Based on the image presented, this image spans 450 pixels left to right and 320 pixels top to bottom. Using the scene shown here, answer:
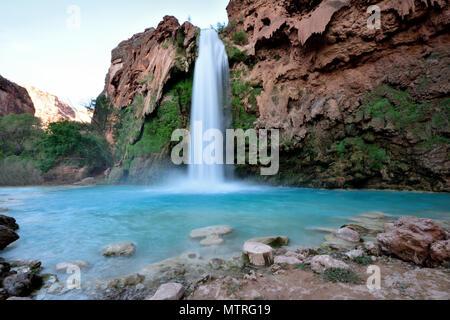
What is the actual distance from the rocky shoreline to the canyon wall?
9962 millimetres

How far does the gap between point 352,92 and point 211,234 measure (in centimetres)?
1273

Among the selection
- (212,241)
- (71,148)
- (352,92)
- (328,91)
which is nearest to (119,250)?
(212,241)

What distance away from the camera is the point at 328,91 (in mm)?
13125

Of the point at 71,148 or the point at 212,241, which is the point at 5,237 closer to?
the point at 212,241

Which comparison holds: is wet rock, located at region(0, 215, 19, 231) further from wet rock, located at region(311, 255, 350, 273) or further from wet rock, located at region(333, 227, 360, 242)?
wet rock, located at region(333, 227, 360, 242)

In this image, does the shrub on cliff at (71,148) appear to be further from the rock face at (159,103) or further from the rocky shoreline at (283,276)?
the rocky shoreline at (283,276)

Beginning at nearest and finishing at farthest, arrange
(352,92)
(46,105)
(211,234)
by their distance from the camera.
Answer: (211,234) → (352,92) → (46,105)

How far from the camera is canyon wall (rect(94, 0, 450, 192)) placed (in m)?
10.4

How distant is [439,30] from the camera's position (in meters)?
10.4

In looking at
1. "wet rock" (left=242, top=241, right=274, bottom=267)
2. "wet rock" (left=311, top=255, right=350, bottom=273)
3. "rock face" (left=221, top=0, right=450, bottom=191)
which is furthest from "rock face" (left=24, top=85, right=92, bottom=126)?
"wet rock" (left=311, top=255, right=350, bottom=273)

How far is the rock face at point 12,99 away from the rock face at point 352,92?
38.5 m
